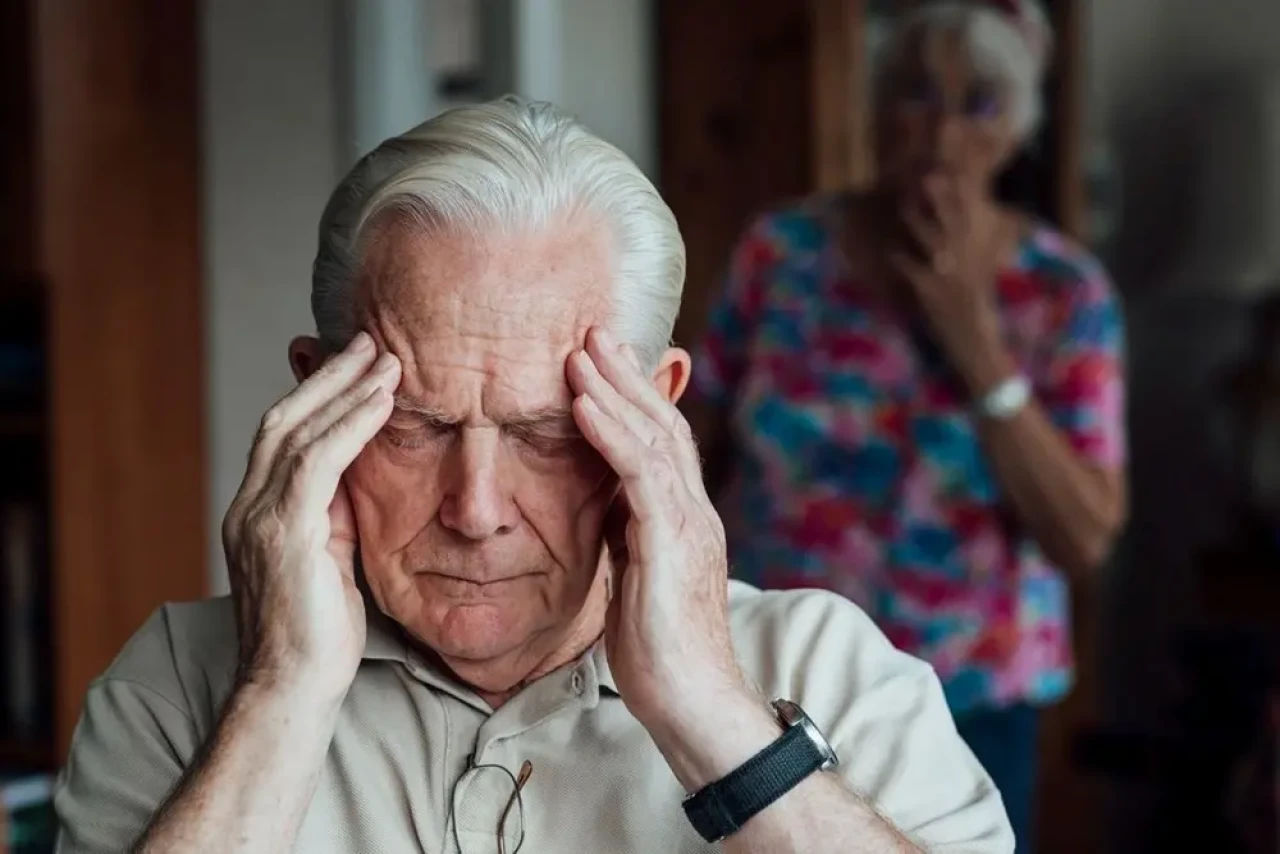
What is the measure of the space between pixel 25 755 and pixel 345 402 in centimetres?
198

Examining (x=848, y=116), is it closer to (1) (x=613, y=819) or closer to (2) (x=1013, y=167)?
(2) (x=1013, y=167)

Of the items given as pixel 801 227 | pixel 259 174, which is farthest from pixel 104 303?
pixel 801 227

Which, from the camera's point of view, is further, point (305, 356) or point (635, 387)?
point (305, 356)

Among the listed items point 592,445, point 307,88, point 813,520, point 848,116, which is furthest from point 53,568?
point 592,445

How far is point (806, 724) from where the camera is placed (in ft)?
3.65

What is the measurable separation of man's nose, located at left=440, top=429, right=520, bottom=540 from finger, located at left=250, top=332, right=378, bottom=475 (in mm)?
92

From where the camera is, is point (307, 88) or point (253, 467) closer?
point (253, 467)

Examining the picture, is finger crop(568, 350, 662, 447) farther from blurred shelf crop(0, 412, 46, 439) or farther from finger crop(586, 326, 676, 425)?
blurred shelf crop(0, 412, 46, 439)

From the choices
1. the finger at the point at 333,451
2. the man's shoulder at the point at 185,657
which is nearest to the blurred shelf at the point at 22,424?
the man's shoulder at the point at 185,657

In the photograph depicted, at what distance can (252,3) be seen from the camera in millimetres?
2842

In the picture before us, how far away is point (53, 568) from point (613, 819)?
1.82 metres

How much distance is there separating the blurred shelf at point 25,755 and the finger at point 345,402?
1.89m

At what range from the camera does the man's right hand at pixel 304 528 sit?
3.67 ft

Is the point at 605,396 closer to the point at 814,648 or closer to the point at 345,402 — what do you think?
the point at 345,402
